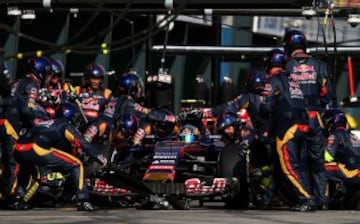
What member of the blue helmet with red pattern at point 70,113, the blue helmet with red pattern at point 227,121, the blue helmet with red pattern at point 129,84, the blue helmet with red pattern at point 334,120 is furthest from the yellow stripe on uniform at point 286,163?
the blue helmet with red pattern at point 129,84

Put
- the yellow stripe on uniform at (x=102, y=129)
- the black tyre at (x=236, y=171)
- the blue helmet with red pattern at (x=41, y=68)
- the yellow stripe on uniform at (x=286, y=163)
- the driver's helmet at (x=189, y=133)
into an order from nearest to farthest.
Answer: the yellow stripe on uniform at (x=286, y=163) < the black tyre at (x=236, y=171) < the blue helmet with red pattern at (x=41, y=68) < the yellow stripe on uniform at (x=102, y=129) < the driver's helmet at (x=189, y=133)

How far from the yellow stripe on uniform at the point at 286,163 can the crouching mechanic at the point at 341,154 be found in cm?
126

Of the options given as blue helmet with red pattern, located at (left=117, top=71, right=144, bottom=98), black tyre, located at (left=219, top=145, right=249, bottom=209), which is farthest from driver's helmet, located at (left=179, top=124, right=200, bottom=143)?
black tyre, located at (left=219, top=145, right=249, bottom=209)

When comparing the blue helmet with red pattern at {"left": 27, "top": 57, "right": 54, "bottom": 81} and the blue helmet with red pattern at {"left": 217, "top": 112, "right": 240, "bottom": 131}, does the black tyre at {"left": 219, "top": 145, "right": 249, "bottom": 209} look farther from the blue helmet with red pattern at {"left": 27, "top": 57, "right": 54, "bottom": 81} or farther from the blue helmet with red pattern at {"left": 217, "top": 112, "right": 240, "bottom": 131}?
the blue helmet with red pattern at {"left": 27, "top": 57, "right": 54, "bottom": 81}

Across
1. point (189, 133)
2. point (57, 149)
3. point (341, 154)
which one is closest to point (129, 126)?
point (189, 133)

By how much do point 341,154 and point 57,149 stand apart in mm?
3994

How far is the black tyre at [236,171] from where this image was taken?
43.8ft

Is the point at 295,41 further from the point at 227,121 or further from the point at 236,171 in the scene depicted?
the point at 236,171

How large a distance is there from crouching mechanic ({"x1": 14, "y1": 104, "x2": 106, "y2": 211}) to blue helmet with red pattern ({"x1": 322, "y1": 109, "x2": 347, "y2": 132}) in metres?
3.47

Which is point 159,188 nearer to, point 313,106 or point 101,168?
point 101,168

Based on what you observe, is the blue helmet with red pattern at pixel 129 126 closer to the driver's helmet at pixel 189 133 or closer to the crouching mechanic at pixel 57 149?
the driver's helmet at pixel 189 133

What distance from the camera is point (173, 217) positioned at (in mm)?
11164

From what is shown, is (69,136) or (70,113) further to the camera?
(70,113)

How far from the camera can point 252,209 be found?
13.6m
